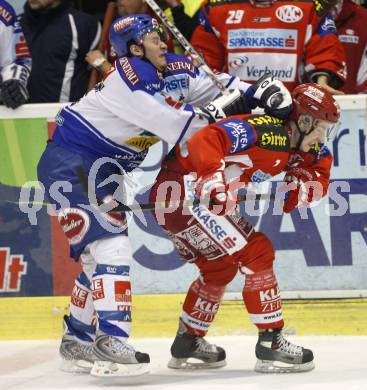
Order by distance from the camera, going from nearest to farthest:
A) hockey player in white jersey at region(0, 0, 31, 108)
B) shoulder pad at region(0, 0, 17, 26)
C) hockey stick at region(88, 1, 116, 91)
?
hockey player in white jersey at region(0, 0, 31, 108), shoulder pad at region(0, 0, 17, 26), hockey stick at region(88, 1, 116, 91)

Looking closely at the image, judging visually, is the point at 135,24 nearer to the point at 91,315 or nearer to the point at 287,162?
the point at 287,162

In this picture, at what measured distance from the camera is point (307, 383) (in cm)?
502

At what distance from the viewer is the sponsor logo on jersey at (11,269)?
639cm

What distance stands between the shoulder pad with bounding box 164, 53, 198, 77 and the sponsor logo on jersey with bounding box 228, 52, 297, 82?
3.02 feet

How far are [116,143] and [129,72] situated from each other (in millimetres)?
347

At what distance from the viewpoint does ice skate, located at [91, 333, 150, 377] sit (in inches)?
202

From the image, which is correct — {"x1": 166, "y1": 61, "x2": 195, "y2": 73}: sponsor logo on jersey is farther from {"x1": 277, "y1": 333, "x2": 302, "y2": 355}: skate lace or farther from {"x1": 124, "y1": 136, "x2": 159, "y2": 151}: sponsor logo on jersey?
{"x1": 277, "y1": 333, "x2": 302, "y2": 355}: skate lace

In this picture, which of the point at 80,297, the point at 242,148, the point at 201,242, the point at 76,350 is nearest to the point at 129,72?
the point at 242,148

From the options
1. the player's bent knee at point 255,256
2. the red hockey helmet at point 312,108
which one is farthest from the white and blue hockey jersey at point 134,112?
the player's bent knee at point 255,256

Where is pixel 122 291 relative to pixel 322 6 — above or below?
below

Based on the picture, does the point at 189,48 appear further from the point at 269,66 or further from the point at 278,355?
the point at 278,355

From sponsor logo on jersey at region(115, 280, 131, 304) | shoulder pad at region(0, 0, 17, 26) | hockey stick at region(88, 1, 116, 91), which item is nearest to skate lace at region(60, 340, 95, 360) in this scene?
sponsor logo on jersey at region(115, 280, 131, 304)

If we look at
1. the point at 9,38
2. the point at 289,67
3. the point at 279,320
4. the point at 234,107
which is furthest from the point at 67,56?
the point at 279,320

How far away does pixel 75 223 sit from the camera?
5.31 meters
